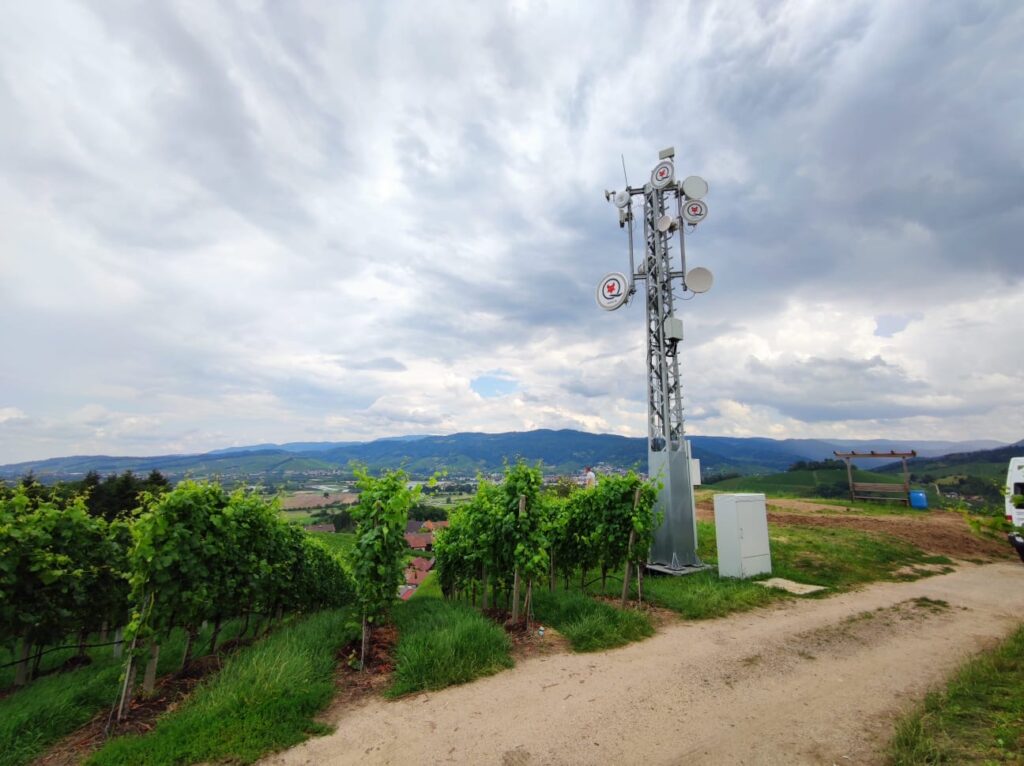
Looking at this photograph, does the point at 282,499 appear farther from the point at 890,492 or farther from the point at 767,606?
the point at 890,492

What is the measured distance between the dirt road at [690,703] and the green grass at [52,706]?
244 cm

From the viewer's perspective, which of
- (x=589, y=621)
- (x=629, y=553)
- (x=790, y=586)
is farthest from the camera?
(x=790, y=586)

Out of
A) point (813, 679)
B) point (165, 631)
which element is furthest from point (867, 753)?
point (165, 631)

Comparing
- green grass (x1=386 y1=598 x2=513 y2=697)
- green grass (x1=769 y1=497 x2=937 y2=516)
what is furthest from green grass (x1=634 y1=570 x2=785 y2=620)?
green grass (x1=769 y1=497 x2=937 y2=516)

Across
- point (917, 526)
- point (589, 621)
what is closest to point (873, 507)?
point (917, 526)

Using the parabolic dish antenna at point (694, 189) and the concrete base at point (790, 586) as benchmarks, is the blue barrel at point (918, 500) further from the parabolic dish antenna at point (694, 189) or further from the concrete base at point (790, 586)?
the parabolic dish antenna at point (694, 189)

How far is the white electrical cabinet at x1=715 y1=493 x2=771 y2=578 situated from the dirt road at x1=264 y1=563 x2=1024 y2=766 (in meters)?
3.10

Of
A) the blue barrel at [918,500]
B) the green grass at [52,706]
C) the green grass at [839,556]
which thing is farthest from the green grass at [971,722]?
the blue barrel at [918,500]

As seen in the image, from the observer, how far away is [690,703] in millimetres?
5219

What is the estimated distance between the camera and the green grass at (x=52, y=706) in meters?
4.37

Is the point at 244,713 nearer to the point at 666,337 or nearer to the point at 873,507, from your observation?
the point at 666,337

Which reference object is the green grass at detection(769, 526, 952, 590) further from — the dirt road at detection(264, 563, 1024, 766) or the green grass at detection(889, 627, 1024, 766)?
the green grass at detection(889, 627, 1024, 766)

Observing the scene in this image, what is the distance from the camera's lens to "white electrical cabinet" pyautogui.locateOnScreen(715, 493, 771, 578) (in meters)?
11.3

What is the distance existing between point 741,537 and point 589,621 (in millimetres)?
5797
